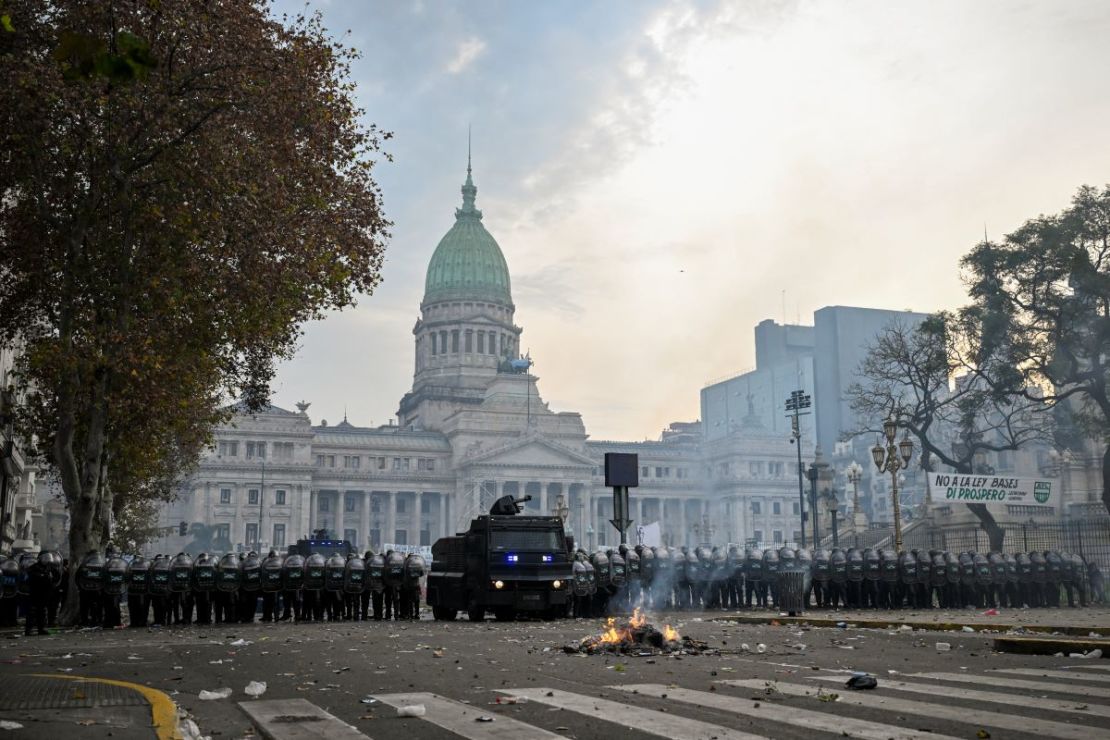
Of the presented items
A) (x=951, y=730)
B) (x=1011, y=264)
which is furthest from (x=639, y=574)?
(x=1011, y=264)

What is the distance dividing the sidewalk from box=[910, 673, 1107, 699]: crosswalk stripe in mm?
7300

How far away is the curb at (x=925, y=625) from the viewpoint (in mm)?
16781

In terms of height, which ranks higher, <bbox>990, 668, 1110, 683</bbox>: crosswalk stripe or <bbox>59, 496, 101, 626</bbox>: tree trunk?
<bbox>59, 496, 101, 626</bbox>: tree trunk

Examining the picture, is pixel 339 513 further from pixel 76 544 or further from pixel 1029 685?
pixel 1029 685

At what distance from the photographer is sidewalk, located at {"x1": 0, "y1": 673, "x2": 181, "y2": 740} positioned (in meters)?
7.44

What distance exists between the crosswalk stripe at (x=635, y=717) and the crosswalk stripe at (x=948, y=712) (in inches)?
48.2

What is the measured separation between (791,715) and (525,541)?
1628cm

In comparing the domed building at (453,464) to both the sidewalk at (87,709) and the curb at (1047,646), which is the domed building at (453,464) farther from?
the sidewalk at (87,709)

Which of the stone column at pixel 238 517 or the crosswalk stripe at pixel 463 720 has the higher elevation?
the stone column at pixel 238 517

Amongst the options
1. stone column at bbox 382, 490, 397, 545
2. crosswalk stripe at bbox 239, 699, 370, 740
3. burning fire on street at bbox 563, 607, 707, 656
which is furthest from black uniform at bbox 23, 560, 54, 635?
stone column at bbox 382, 490, 397, 545

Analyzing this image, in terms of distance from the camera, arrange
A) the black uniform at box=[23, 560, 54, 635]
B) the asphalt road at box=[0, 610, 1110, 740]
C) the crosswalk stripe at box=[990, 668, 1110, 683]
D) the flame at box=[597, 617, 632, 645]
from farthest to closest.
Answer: the black uniform at box=[23, 560, 54, 635]
the flame at box=[597, 617, 632, 645]
the crosswalk stripe at box=[990, 668, 1110, 683]
the asphalt road at box=[0, 610, 1110, 740]

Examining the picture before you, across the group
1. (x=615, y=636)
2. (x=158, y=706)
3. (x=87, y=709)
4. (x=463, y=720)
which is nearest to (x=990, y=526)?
(x=615, y=636)

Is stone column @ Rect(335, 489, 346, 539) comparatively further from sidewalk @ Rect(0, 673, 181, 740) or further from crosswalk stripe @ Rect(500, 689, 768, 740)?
crosswalk stripe @ Rect(500, 689, 768, 740)

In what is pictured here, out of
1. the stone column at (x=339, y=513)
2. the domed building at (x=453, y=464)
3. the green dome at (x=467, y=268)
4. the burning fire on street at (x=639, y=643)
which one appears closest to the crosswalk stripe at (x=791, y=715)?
the burning fire on street at (x=639, y=643)
